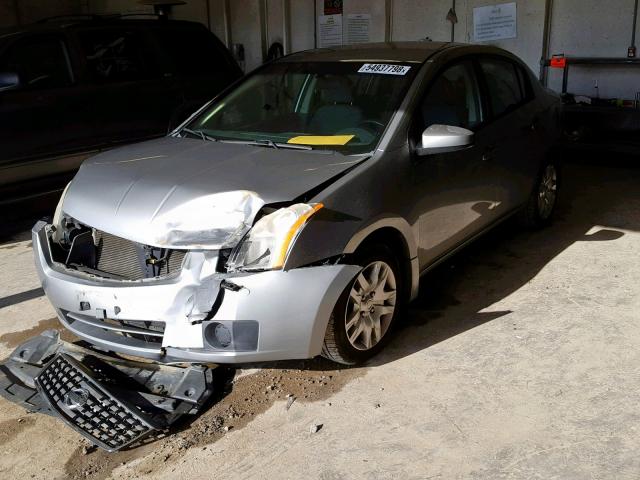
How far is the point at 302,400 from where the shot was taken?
3193mm

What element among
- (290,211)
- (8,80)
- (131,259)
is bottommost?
(131,259)

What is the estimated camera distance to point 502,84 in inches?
188

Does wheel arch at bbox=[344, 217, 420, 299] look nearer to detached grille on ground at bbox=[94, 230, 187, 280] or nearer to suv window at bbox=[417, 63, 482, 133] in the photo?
suv window at bbox=[417, 63, 482, 133]

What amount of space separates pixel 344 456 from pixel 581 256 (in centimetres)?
300

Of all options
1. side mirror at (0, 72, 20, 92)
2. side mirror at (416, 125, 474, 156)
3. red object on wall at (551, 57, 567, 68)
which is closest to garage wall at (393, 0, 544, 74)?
red object on wall at (551, 57, 567, 68)

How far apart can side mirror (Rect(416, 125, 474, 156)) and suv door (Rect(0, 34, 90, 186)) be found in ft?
13.2

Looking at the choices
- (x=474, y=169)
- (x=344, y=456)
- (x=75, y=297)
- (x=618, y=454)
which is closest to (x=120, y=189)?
(x=75, y=297)

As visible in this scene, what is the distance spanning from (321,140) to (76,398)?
1835 mm

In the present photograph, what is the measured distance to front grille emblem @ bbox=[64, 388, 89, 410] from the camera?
2.97 metres

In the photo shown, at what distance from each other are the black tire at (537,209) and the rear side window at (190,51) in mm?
3921

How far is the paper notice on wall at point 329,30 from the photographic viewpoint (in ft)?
34.6

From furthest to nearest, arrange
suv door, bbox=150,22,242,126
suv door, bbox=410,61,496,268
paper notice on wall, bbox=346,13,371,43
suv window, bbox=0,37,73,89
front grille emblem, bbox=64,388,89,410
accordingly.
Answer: paper notice on wall, bbox=346,13,371,43
suv door, bbox=150,22,242,126
suv window, bbox=0,37,73,89
suv door, bbox=410,61,496,268
front grille emblem, bbox=64,388,89,410

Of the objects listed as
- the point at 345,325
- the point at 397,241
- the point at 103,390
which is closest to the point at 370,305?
the point at 345,325

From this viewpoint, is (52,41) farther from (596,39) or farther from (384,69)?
(596,39)
